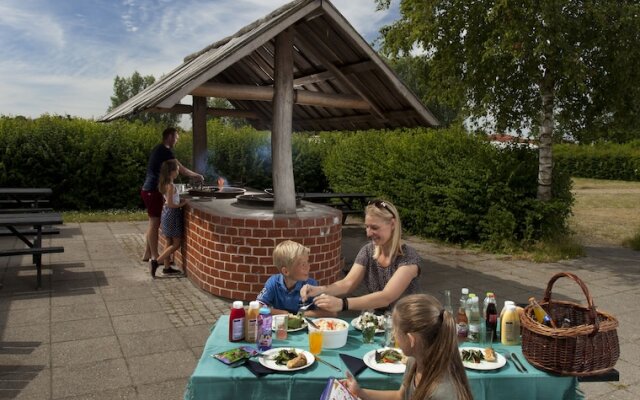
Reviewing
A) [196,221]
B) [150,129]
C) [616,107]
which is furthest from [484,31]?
[150,129]

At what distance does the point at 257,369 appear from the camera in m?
2.68

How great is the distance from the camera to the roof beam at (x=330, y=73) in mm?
6929

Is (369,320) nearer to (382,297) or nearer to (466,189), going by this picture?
(382,297)

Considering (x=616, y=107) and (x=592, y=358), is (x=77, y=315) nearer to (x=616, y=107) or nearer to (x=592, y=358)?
(x=592, y=358)

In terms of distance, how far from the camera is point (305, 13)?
19.9 ft

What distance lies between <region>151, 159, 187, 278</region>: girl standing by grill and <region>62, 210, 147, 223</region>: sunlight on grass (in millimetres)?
6206

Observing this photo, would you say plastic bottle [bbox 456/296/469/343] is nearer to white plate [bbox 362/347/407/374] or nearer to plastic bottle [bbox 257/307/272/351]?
white plate [bbox 362/347/407/374]

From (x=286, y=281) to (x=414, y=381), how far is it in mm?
1672

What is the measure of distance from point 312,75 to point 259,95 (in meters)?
1.50

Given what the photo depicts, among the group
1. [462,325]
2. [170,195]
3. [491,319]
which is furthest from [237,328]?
[170,195]

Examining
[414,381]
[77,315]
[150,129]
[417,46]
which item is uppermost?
[417,46]

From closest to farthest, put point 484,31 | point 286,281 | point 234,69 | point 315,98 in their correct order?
point 286,281 → point 315,98 → point 484,31 → point 234,69

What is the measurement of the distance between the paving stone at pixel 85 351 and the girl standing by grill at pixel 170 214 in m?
2.50

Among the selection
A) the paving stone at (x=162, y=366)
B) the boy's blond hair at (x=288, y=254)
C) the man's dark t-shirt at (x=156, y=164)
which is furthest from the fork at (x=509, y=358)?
the man's dark t-shirt at (x=156, y=164)
